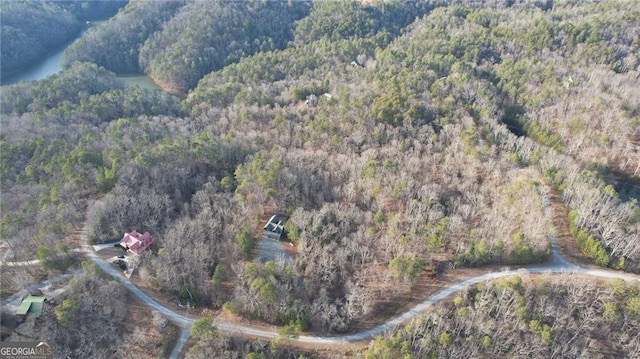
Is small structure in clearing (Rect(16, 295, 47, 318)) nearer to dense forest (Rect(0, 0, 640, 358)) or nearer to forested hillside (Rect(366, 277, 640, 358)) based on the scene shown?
dense forest (Rect(0, 0, 640, 358))

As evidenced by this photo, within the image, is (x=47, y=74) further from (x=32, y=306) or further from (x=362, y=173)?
(x=362, y=173)

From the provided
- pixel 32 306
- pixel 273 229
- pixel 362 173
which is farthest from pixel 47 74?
pixel 362 173

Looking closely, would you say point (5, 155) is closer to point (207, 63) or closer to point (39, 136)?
point (39, 136)

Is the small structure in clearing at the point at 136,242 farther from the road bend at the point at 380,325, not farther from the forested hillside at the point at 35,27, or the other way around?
the forested hillside at the point at 35,27

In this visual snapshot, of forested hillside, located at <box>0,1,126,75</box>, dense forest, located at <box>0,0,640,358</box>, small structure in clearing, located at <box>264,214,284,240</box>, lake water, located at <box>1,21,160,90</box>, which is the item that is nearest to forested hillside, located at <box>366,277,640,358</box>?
dense forest, located at <box>0,0,640,358</box>

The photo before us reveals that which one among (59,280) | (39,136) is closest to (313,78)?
(39,136)

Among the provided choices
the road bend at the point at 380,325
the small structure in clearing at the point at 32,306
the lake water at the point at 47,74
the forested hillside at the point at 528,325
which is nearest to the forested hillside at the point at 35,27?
the lake water at the point at 47,74
